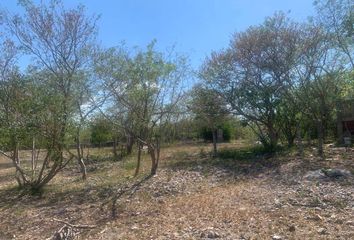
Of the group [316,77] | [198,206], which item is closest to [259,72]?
[316,77]

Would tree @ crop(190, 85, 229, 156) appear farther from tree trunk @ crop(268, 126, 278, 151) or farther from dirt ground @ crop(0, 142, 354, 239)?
dirt ground @ crop(0, 142, 354, 239)

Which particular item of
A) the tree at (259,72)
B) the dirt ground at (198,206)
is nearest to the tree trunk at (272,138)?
the tree at (259,72)

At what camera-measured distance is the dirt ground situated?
6.82 m

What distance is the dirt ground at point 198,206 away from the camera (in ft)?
22.4

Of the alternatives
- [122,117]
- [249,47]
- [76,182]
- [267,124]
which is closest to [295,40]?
[249,47]

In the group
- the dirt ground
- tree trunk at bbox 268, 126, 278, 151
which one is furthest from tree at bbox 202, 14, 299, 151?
the dirt ground

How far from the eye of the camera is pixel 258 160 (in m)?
15.3

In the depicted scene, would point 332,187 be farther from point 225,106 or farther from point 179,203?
point 225,106

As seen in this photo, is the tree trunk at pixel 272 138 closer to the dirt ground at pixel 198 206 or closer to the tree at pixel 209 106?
the tree at pixel 209 106

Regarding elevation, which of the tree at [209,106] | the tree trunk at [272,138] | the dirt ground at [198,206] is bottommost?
the dirt ground at [198,206]

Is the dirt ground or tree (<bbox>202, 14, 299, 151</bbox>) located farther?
tree (<bbox>202, 14, 299, 151</bbox>)

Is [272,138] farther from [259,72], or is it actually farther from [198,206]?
[198,206]

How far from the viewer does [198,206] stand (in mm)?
8547

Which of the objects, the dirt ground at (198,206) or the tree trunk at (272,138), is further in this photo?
the tree trunk at (272,138)
